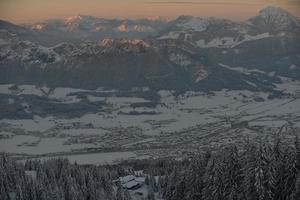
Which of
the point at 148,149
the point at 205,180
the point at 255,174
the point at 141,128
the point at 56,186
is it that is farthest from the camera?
the point at 141,128

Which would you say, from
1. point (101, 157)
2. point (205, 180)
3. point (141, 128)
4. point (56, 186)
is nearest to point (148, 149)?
point (101, 157)

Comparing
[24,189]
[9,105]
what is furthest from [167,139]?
[24,189]

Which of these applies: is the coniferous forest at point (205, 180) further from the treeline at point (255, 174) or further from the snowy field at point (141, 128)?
the snowy field at point (141, 128)

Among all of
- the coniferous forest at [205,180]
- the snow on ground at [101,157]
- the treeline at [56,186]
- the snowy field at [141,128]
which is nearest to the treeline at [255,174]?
the coniferous forest at [205,180]

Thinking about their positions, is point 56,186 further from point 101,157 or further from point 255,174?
point 101,157

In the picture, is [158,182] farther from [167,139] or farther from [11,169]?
[167,139]

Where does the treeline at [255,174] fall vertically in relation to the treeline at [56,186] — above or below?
above

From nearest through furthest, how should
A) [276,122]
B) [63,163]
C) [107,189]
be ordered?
[107,189] → [63,163] → [276,122]
